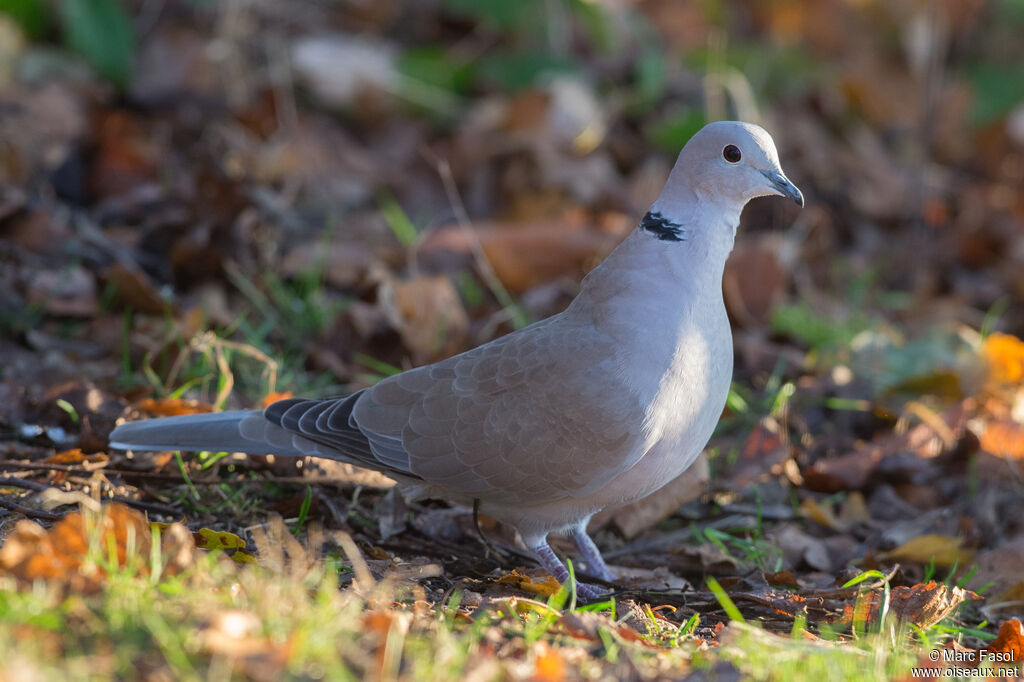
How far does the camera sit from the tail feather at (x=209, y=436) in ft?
10.7

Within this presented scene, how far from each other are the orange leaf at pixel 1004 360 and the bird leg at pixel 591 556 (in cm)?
230

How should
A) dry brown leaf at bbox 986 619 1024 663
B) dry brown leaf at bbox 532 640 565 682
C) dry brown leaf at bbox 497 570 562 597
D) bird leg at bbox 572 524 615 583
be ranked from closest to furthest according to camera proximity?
dry brown leaf at bbox 532 640 565 682
dry brown leaf at bbox 986 619 1024 663
dry brown leaf at bbox 497 570 562 597
bird leg at bbox 572 524 615 583

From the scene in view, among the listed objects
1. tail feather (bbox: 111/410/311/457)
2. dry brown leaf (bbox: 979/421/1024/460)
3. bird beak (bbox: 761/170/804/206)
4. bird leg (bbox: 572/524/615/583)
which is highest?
bird beak (bbox: 761/170/804/206)

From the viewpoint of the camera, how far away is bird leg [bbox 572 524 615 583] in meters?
3.36

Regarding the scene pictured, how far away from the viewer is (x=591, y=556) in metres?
3.38

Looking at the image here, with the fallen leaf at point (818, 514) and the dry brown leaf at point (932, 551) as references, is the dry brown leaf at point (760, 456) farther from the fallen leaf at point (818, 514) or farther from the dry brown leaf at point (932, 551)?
the dry brown leaf at point (932, 551)

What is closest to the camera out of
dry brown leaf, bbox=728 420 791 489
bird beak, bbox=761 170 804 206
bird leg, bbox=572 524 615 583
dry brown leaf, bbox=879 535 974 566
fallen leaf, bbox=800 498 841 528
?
bird beak, bbox=761 170 804 206

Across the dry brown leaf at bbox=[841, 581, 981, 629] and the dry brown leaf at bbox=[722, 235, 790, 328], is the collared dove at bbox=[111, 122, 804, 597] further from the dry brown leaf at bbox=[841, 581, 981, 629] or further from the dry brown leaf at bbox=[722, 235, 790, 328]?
the dry brown leaf at bbox=[722, 235, 790, 328]

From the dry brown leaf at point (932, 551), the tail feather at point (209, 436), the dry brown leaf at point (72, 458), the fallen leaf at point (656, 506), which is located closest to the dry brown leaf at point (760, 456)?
the fallen leaf at point (656, 506)

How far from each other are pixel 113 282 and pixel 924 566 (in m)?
3.26

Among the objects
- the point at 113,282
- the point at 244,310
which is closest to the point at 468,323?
the point at 244,310

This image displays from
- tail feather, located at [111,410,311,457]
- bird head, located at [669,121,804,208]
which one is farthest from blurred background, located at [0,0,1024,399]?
bird head, located at [669,121,804,208]

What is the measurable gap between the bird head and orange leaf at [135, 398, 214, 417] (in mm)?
1774

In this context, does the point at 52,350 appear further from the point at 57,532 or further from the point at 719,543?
the point at 719,543
